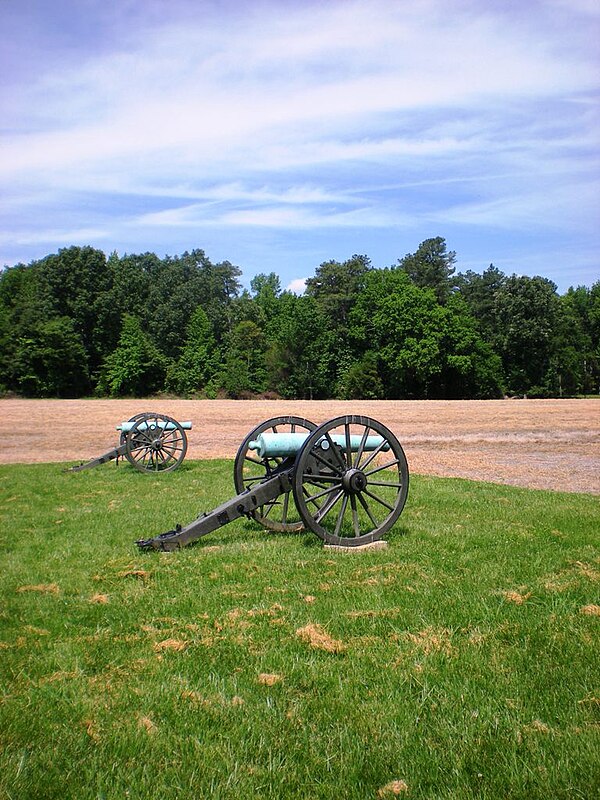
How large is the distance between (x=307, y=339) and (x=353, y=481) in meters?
60.7

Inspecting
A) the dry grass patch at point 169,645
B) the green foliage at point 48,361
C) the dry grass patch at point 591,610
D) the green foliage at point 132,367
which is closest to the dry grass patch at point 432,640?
the dry grass patch at point 591,610

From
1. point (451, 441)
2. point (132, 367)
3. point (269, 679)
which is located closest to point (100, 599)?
point (269, 679)

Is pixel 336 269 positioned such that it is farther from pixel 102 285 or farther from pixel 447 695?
pixel 447 695

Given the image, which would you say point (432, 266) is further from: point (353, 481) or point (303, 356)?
point (353, 481)

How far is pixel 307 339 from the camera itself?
222ft

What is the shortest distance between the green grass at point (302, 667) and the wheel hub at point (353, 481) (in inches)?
26.8

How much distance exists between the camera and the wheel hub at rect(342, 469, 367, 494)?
23.6ft

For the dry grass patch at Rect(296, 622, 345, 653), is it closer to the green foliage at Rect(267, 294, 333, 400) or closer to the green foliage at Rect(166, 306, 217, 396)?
the green foliage at Rect(267, 294, 333, 400)

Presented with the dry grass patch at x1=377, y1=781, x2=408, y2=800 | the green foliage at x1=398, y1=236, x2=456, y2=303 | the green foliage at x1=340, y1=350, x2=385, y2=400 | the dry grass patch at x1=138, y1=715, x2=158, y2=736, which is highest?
the green foliage at x1=398, y1=236, x2=456, y2=303

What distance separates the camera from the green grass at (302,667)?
3.25 meters

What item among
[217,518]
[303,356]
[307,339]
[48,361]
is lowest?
[217,518]

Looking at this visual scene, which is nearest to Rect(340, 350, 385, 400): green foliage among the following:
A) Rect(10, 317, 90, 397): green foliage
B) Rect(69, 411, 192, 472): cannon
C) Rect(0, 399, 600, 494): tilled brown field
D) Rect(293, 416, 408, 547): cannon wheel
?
Rect(10, 317, 90, 397): green foliage

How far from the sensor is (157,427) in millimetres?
14750

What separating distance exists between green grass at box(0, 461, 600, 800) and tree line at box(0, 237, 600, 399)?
56202 mm
